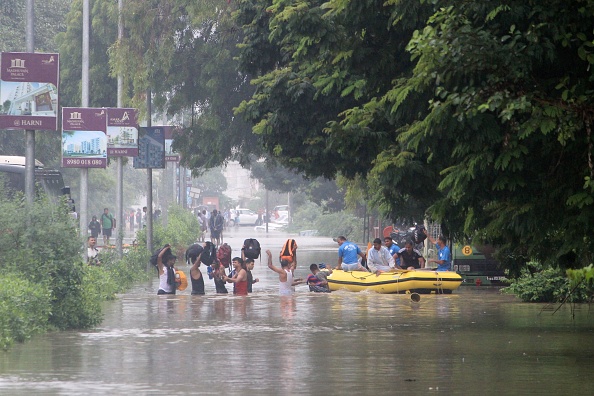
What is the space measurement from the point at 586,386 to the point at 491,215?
348cm

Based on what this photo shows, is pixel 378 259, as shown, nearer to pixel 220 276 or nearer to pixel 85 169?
pixel 220 276

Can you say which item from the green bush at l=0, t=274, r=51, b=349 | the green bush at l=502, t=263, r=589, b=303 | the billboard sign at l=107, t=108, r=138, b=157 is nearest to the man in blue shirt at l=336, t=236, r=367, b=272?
the green bush at l=502, t=263, r=589, b=303

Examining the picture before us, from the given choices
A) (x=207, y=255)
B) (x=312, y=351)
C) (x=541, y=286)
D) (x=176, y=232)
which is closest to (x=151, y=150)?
(x=207, y=255)

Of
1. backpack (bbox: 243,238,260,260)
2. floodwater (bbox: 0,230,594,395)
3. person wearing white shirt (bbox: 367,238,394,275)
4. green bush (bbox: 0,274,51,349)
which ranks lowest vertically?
floodwater (bbox: 0,230,594,395)

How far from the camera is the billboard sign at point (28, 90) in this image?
2064 cm

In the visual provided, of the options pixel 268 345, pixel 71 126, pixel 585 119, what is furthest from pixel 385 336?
pixel 71 126

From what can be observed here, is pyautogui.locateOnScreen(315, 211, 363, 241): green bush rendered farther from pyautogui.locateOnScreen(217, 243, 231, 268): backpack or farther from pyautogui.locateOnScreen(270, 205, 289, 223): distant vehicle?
pyautogui.locateOnScreen(217, 243, 231, 268): backpack

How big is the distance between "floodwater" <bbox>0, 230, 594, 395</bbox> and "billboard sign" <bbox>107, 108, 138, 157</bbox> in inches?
295

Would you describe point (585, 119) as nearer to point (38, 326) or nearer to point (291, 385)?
point (291, 385)

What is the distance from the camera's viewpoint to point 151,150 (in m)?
37.0

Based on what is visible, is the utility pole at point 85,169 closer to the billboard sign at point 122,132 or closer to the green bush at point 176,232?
the billboard sign at point 122,132

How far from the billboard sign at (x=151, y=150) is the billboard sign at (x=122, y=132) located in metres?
4.07

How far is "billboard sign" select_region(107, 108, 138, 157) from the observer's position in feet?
105

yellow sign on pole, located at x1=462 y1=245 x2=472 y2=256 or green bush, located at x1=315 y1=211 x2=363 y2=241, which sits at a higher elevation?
green bush, located at x1=315 y1=211 x2=363 y2=241
